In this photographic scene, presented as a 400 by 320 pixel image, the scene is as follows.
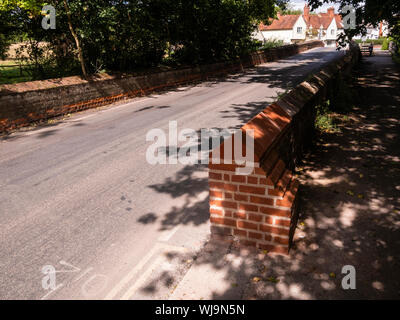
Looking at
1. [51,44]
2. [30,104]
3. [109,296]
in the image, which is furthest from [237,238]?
[51,44]

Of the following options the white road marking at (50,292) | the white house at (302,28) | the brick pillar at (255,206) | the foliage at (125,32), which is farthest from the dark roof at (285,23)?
the white road marking at (50,292)

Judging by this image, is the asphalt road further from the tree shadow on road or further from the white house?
the white house

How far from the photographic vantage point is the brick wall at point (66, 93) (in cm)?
961

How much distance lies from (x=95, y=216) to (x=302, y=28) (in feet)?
285

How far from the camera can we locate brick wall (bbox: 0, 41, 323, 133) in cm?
961

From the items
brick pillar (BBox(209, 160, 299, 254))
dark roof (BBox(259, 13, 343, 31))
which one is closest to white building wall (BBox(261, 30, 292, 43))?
dark roof (BBox(259, 13, 343, 31))

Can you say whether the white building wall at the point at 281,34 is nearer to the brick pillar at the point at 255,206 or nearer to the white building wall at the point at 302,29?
the white building wall at the point at 302,29

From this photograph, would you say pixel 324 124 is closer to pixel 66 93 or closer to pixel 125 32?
pixel 66 93

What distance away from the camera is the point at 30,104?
1007 centimetres

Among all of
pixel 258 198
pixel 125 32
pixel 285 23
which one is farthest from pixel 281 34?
pixel 258 198

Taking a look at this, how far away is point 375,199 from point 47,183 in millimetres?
5660

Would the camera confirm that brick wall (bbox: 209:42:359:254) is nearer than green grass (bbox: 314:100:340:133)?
Yes

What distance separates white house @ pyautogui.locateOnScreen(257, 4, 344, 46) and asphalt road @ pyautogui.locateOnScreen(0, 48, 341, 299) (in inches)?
2920

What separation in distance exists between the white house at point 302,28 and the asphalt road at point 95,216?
243ft
